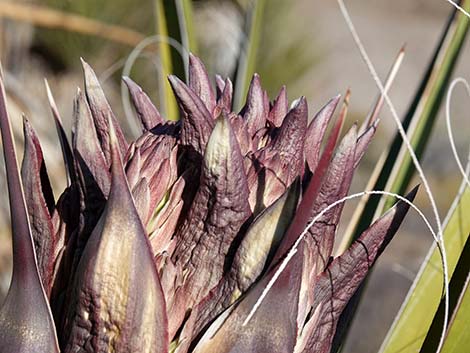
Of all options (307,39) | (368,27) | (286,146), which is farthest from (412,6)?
(286,146)

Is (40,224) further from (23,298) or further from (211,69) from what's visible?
(211,69)

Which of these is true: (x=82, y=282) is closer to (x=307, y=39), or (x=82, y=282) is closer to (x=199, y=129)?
(x=199, y=129)

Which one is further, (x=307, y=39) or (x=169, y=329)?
(x=307, y=39)

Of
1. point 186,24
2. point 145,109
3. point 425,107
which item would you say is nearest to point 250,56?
point 186,24

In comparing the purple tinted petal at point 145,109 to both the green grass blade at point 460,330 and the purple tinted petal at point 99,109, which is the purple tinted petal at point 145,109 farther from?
the green grass blade at point 460,330

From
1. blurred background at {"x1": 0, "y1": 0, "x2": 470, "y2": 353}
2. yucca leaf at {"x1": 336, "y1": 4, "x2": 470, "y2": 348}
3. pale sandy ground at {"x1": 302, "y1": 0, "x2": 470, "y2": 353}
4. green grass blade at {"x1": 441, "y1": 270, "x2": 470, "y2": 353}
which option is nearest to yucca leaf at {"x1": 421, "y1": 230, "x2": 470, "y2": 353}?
green grass blade at {"x1": 441, "y1": 270, "x2": 470, "y2": 353}

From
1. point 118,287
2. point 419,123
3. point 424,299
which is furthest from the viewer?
point 419,123

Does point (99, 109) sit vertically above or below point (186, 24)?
below
